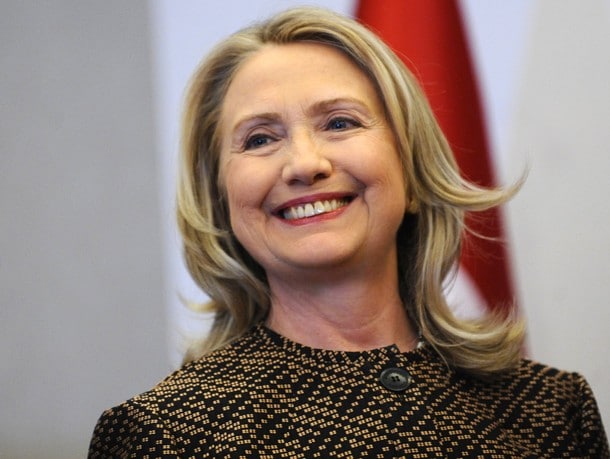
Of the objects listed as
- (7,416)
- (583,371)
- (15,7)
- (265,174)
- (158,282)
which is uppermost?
(15,7)

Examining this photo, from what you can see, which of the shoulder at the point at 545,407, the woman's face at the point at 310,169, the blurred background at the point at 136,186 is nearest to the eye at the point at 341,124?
the woman's face at the point at 310,169

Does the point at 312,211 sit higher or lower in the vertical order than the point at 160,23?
lower

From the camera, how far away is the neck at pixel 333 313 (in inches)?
69.4

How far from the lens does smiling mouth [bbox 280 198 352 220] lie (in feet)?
5.57

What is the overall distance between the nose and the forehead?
79 millimetres

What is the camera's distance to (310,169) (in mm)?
1668

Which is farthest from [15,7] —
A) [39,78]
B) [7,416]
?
[7,416]

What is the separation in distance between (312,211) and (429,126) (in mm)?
321

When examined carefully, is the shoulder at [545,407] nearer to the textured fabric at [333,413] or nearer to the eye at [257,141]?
the textured fabric at [333,413]

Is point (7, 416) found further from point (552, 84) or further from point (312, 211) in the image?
point (552, 84)

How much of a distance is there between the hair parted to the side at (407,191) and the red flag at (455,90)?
590mm

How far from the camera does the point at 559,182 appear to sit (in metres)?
2.54

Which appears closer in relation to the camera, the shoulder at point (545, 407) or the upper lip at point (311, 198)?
the upper lip at point (311, 198)

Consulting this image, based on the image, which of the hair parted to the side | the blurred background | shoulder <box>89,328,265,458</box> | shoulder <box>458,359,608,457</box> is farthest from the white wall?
shoulder <box>458,359,608,457</box>
